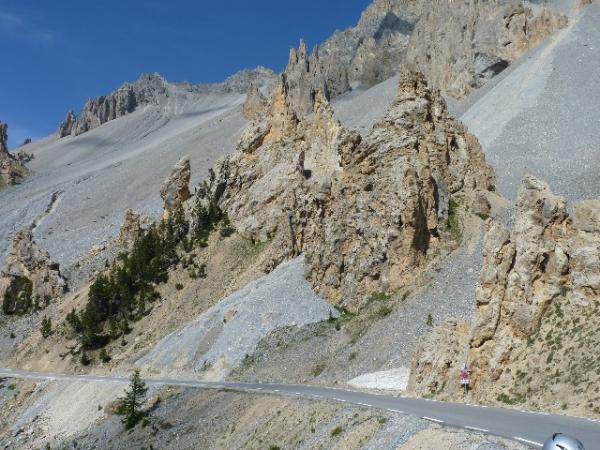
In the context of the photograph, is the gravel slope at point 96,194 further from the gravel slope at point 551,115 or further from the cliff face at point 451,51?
the gravel slope at point 551,115

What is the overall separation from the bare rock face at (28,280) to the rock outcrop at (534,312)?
60.1m

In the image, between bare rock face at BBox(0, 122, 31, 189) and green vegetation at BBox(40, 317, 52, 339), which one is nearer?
green vegetation at BBox(40, 317, 52, 339)

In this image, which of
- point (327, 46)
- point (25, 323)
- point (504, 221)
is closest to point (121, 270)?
point (25, 323)

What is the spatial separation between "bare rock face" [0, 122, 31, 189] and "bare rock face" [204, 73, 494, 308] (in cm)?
13598

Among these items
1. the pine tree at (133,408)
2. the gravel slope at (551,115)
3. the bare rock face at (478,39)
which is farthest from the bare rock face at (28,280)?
the bare rock face at (478,39)

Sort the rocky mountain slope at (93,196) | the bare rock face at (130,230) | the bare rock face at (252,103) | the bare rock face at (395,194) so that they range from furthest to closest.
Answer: the bare rock face at (252,103) < the rocky mountain slope at (93,196) < the bare rock face at (130,230) < the bare rock face at (395,194)

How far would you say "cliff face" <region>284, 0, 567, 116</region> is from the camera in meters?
87.4

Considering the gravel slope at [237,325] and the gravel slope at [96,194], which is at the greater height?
the gravel slope at [96,194]

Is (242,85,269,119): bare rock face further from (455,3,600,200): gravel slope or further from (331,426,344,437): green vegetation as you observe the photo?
(331,426,344,437): green vegetation

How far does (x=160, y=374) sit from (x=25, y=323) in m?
30.7

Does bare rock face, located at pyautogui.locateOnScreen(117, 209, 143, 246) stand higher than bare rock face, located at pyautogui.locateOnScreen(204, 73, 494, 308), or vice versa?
bare rock face, located at pyautogui.locateOnScreen(117, 209, 143, 246)

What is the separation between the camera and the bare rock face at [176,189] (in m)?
76.6

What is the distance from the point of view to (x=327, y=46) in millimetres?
195875

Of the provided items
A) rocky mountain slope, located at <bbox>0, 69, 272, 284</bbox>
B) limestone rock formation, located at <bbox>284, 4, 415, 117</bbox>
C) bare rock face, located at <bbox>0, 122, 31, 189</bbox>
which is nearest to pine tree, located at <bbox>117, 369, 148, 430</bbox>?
rocky mountain slope, located at <bbox>0, 69, 272, 284</bbox>
